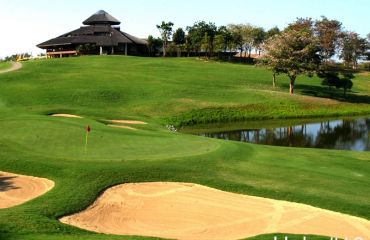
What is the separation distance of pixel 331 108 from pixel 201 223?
48.3m

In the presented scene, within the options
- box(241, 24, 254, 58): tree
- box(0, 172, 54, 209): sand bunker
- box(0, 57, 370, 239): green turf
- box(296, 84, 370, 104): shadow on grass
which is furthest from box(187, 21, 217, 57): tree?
box(0, 172, 54, 209): sand bunker

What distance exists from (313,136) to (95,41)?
223ft

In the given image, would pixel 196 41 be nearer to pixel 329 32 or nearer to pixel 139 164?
pixel 329 32

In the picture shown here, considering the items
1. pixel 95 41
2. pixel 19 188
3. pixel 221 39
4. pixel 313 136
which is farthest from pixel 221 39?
pixel 19 188

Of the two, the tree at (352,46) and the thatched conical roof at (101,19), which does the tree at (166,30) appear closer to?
the thatched conical roof at (101,19)

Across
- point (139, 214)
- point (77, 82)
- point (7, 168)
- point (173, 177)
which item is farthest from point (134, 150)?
point (77, 82)

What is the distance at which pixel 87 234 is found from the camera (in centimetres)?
1412

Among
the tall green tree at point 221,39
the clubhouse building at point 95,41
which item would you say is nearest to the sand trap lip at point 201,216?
the clubhouse building at point 95,41

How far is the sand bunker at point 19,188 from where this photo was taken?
17163 mm

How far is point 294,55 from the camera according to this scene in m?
63.0

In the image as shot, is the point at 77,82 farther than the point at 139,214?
Yes

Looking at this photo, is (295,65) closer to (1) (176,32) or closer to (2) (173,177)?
(2) (173,177)

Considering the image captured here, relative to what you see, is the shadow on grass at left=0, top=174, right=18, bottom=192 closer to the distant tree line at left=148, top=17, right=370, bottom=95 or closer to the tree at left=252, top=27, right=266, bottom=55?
the distant tree line at left=148, top=17, right=370, bottom=95

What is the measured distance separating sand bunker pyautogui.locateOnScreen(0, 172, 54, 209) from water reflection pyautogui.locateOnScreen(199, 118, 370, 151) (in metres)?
24.0
